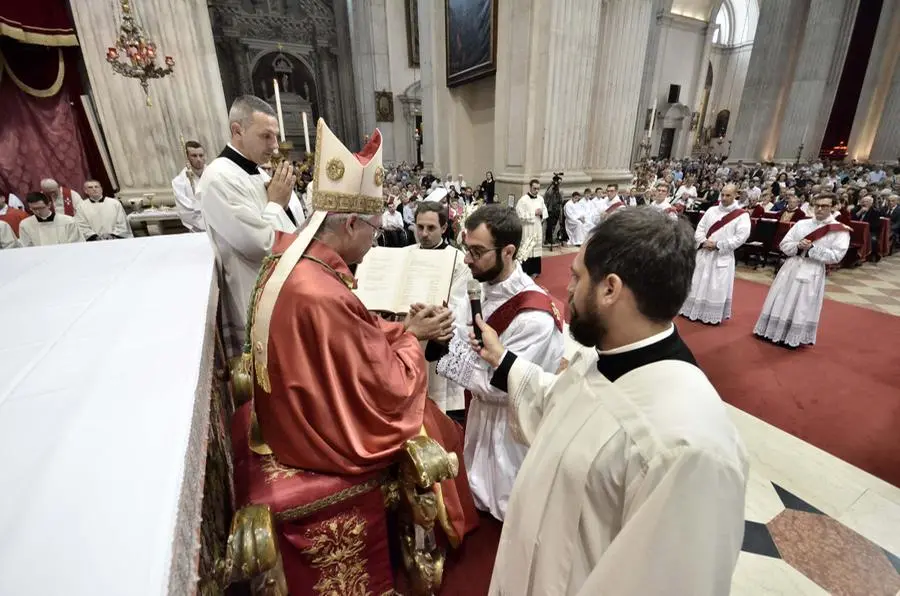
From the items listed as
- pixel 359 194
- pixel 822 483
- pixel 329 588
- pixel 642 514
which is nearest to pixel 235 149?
pixel 359 194

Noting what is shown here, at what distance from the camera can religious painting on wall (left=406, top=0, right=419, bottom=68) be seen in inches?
762

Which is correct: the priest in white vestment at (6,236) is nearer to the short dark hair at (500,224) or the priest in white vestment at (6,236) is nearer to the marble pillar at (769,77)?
the short dark hair at (500,224)

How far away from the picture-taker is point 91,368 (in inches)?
41.7

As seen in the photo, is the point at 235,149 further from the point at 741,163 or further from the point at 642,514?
the point at 741,163

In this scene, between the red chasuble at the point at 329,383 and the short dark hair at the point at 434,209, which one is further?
the short dark hair at the point at 434,209

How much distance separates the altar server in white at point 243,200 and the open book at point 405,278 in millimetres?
Answer: 691

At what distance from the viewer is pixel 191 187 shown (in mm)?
4766

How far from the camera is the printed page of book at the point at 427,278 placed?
2186 mm

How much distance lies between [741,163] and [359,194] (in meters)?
24.1

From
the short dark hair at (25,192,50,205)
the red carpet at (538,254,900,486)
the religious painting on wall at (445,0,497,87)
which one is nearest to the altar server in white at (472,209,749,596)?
the red carpet at (538,254,900,486)

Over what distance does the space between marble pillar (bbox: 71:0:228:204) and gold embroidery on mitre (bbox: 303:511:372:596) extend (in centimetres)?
647

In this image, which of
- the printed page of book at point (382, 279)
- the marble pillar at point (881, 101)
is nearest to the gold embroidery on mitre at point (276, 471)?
the printed page of book at point (382, 279)

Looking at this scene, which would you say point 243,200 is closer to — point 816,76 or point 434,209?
point 434,209

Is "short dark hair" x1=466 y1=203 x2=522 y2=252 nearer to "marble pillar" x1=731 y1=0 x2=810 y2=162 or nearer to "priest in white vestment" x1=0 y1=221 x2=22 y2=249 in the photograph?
"priest in white vestment" x1=0 y1=221 x2=22 y2=249
